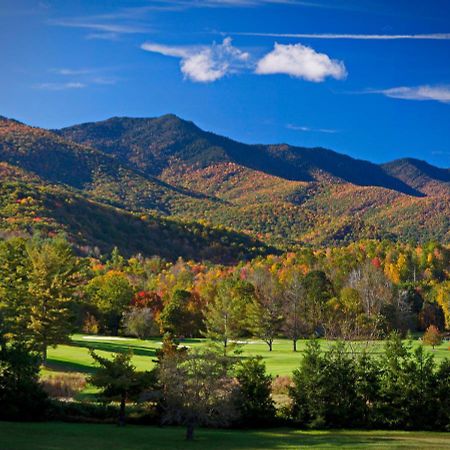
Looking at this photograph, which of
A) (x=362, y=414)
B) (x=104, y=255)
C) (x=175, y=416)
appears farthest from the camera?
(x=104, y=255)

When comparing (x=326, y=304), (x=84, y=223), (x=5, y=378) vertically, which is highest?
(x=84, y=223)

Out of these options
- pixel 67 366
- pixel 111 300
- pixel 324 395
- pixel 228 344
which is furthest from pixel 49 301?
pixel 111 300

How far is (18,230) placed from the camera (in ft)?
447

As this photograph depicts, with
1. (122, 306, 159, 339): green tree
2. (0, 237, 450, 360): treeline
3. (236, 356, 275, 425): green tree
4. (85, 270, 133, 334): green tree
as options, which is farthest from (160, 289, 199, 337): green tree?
(236, 356, 275, 425): green tree

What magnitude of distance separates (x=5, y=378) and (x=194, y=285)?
8026cm

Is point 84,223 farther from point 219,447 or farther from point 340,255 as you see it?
point 219,447

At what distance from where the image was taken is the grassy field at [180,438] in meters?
25.8

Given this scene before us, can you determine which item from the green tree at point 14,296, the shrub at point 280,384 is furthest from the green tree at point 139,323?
the shrub at point 280,384

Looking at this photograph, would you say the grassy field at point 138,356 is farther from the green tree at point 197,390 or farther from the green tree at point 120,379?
the green tree at point 197,390

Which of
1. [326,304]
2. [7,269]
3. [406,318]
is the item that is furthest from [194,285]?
[7,269]

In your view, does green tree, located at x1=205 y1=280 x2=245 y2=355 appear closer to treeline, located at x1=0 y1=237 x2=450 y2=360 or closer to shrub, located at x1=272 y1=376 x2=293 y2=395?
treeline, located at x1=0 y1=237 x2=450 y2=360

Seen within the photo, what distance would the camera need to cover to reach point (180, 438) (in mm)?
29328

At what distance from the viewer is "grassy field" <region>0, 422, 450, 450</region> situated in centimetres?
2578

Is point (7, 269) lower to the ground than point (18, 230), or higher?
lower
